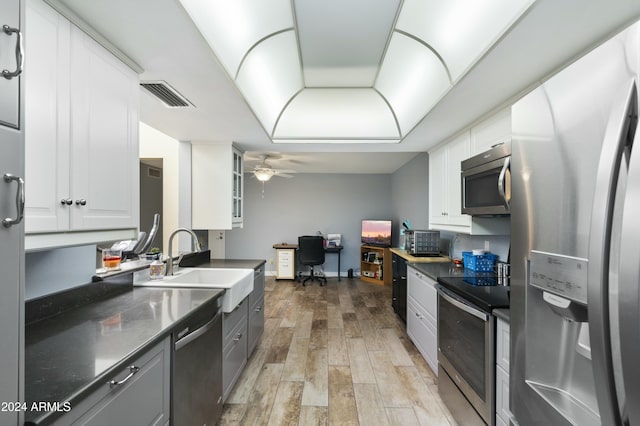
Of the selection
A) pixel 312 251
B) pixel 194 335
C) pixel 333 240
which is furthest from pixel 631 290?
pixel 333 240

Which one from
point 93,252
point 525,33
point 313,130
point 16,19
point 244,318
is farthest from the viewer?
point 313,130

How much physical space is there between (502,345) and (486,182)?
1.06 metres

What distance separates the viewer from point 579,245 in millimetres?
671

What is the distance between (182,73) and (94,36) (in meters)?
0.45

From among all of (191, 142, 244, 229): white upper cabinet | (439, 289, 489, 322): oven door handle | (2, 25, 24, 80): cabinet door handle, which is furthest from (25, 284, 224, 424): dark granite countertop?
(439, 289, 489, 322): oven door handle

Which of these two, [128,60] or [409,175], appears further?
[409,175]

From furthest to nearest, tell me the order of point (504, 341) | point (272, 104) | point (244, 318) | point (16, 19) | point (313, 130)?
point (313, 130) < point (272, 104) < point (244, 318) < point (504, 341) < point (16, 19)

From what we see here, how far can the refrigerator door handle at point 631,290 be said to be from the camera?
1.61 feet

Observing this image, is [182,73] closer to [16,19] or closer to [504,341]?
[16,19]

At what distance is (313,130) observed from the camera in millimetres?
3072

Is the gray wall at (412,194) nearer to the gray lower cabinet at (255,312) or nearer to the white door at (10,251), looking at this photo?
the gray lower cabinet at (255,312)

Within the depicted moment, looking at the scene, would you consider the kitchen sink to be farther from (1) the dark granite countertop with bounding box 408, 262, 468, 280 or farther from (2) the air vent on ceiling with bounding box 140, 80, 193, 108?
(1) the dark granite countertop with bounding box 408, 262, 468, 280

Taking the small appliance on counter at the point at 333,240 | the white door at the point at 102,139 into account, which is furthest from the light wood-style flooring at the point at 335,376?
the small appliance on counter at the point at 333,240

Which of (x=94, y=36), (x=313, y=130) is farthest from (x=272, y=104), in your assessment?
(x=94, y=36)
